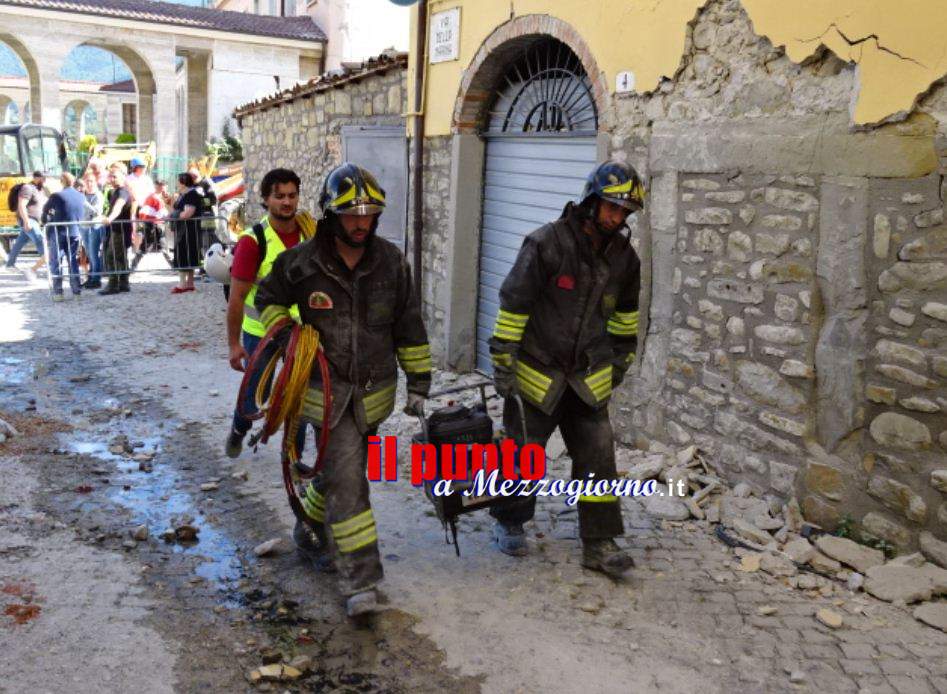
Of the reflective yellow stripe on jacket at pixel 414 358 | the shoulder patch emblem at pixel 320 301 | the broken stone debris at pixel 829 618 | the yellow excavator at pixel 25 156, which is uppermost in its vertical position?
the yellow excavator at pixel 25 156

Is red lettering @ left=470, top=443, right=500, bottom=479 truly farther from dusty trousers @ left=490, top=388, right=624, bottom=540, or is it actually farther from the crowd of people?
the crowd of people

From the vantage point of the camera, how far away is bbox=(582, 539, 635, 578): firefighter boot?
4.27 meters

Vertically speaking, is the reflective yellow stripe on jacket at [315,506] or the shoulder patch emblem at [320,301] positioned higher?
the shoulder patch emblem at [320,301]

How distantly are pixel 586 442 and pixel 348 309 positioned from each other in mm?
1295

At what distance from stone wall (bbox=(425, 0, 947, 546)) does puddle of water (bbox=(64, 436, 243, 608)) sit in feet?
9.32

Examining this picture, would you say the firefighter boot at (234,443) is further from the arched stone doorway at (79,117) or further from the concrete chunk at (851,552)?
the arched stone doorway at (79,117)

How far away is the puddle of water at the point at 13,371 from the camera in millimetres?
8047

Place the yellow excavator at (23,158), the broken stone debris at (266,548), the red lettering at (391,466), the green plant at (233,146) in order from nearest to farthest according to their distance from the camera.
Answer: the broken stone debris at (266,548) → the red lettering at (391,466) → the yellow excavator at (23,158) → the green plant at (233,146)

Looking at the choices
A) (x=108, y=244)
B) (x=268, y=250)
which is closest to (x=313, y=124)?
(x=108, y=244)

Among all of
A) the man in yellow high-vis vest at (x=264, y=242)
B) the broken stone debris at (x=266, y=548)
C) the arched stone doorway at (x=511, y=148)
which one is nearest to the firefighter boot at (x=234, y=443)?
the man in yellow high-vis vest at (x=264, y=242)

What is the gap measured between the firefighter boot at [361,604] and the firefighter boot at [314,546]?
564mm

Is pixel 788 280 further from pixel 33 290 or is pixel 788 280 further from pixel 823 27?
pixel 33 290

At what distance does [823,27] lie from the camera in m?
4.59

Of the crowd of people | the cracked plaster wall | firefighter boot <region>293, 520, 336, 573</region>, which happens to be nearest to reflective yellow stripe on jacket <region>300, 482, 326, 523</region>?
firefighter boot <region>293, 520, 336, 573</region>
